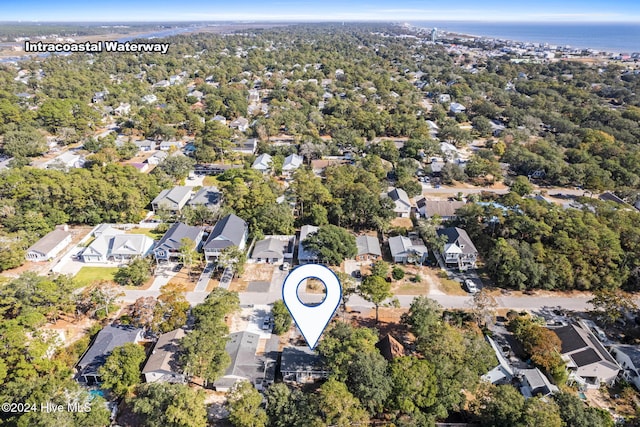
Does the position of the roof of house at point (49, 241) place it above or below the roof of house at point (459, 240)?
below

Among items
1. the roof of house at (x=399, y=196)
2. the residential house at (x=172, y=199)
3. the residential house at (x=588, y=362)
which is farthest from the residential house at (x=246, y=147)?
the residential house at (x=588, y=362)

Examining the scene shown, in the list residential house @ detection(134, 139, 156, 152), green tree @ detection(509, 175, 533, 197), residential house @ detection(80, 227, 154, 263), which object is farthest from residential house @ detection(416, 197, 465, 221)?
residential house @ detection(134, 139, 156, 152)

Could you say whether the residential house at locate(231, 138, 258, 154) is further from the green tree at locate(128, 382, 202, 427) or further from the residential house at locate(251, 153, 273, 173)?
the green tree at locate(128, 382, 202, 427)

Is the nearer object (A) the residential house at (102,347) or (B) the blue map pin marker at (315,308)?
(B) the blue map pin marker at (315,308)

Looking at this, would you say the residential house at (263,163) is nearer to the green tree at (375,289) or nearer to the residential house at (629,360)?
the green tree at (375,289)

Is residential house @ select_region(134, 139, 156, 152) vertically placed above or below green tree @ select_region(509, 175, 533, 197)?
below

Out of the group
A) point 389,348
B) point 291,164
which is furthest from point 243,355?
point 291,164
